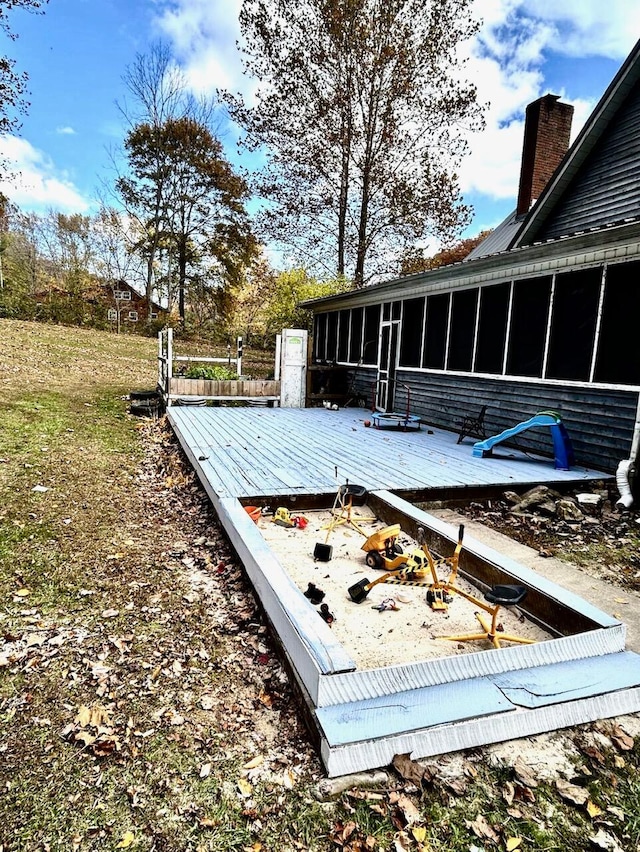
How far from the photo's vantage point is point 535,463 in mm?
6594

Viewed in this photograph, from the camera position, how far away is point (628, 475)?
17.6ft

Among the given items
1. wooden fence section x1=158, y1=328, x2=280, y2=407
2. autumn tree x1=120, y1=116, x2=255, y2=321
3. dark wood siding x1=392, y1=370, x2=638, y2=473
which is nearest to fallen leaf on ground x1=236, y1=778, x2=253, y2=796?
dark wood siding x1=392, y1=370, x2=638, y2=473

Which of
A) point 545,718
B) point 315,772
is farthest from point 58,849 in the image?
point 545,718

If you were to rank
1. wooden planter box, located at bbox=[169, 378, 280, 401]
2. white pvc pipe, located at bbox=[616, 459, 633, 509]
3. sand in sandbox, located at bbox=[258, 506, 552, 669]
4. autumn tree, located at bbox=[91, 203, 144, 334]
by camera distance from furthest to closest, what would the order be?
autumn tree, located at bbox=[91, 203, 144, 334] < wooden planter box, located at bbox=[169, 378, 280, 401] < white pvc pipe, located at bbox=[616, 459, 633, 509] < sand in sandbox, located at bbox=[258, 506, 552, 669]

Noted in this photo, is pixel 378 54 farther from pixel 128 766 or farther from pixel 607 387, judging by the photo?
pixel 128 766

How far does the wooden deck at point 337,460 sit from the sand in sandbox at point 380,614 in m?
0.99

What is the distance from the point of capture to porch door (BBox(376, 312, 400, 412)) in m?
11.0

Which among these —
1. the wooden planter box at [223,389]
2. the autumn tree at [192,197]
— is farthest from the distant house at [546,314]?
the autumn tree at [192,197]

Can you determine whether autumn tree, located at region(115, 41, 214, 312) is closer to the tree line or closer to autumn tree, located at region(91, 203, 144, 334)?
the tree line

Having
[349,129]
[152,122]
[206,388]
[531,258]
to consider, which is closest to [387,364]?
[206,388]

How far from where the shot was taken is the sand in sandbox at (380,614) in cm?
271

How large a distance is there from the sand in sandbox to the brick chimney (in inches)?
481

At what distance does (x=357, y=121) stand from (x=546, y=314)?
15516mm

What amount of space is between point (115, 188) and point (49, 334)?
1022 centimetres
